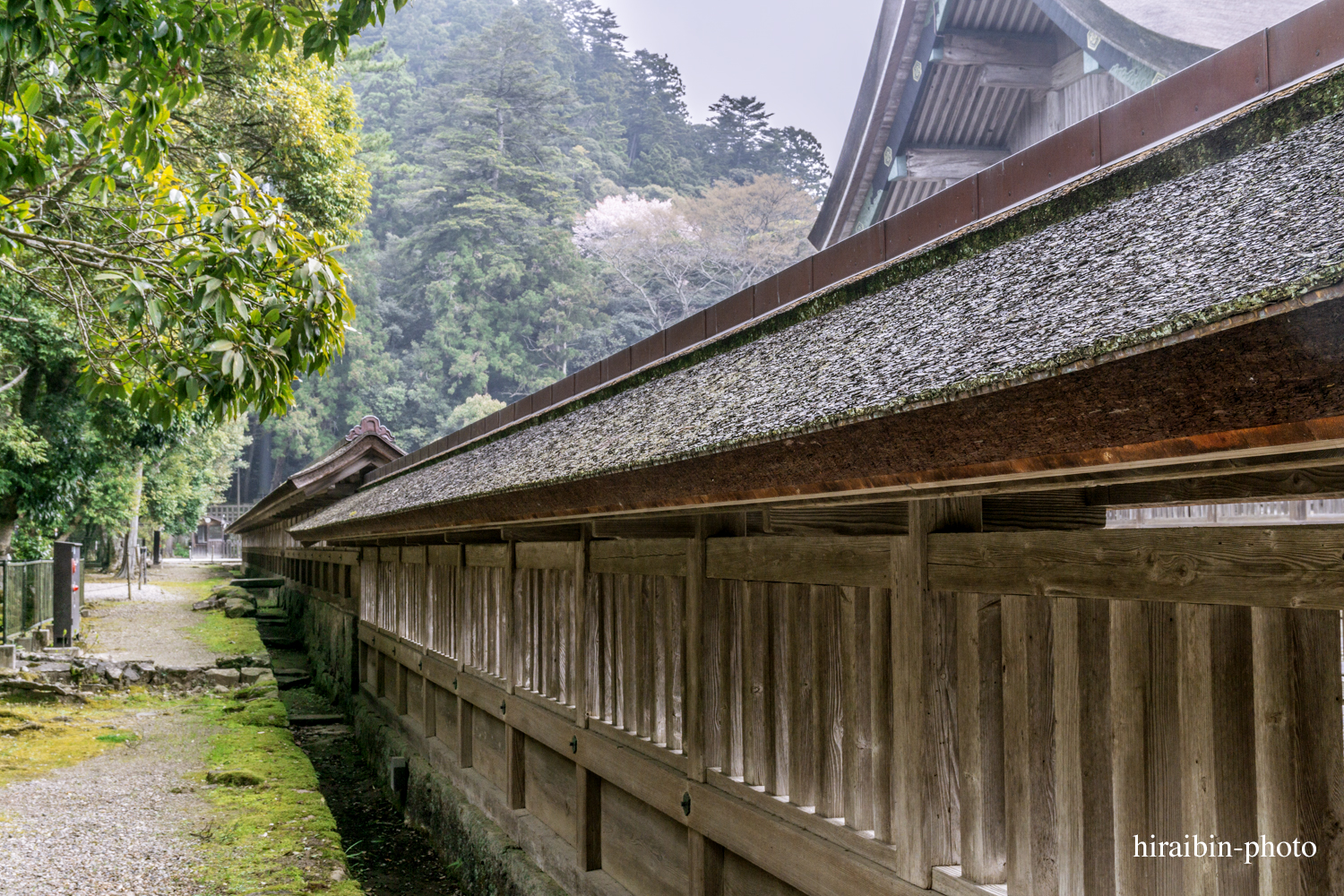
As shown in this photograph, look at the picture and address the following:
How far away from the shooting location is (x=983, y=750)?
2.67 m

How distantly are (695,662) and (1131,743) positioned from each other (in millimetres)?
2243

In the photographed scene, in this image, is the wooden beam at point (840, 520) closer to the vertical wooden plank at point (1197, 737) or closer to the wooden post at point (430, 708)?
the vertical wooden plank at point (1197, 737)

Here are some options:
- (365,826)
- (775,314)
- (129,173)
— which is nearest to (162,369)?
(129,173)

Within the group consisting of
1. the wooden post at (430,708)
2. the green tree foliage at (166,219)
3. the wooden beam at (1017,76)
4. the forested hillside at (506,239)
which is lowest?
the wooden post at (430,708)

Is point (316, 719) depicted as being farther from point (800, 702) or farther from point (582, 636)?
point (800, 702)

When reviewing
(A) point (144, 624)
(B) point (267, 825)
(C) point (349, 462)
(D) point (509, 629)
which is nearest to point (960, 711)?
(D) point (509, 629)

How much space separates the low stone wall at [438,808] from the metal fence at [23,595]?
15.2 ft

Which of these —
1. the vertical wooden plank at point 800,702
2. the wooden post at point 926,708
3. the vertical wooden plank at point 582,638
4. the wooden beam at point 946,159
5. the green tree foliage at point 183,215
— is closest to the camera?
the wooden post at point 926,708

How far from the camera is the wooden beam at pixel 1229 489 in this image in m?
1.92

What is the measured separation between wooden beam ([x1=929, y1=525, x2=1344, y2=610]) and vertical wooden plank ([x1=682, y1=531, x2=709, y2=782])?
5.29 ft

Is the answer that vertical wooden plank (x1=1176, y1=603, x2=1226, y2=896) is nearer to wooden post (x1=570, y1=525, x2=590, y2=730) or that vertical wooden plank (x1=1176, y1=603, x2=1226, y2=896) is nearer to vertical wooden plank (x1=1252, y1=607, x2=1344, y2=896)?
vertical wooden plank (x1=1252, y1=607, x2=1344, y2=896)

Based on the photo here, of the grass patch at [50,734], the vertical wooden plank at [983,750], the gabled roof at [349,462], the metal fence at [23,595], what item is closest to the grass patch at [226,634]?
the metal fence at [23,595]

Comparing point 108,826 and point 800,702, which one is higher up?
point 800,702

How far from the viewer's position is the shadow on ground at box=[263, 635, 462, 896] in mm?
7422
